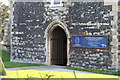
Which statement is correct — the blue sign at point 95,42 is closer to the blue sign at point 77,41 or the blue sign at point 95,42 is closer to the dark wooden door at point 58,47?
the blue sign at point 77,41

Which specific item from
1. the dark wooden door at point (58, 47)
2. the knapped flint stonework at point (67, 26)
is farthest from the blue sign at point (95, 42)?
the dark wooden door at point (58, 47)

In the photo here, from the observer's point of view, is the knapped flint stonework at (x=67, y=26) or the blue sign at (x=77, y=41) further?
the blue sign at (x=77, y=41)

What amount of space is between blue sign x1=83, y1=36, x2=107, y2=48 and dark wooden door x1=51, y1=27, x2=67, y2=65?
2558 mm

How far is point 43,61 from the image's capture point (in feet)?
41.3

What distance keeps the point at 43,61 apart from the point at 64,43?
2215mm

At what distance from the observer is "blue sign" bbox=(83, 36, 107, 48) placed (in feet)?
34.6

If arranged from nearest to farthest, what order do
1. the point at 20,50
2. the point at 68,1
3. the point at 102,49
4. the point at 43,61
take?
the point at 102,49 < the point at 68,1 < the point at 43,61 < the point at 20,50

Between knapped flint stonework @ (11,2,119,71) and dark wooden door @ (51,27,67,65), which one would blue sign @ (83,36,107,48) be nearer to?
knapped flint stonework @ (11,2,119,71)

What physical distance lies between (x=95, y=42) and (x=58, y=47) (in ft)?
11.1

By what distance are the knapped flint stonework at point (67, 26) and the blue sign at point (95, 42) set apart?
0.79ft

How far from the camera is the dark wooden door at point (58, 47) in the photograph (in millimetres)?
12906

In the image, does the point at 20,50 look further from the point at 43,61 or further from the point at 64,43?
the point at 64,43

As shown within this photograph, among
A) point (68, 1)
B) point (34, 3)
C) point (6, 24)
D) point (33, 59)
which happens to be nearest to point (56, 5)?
point (68, 1)

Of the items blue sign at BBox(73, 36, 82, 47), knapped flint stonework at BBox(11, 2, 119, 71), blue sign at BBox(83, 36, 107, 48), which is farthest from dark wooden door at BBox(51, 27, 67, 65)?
blue sign at BBox(83, 36, 107, 48)
